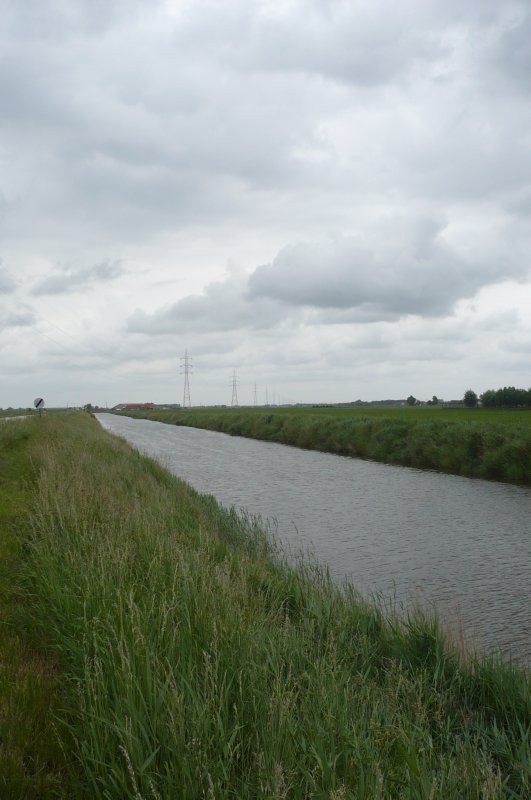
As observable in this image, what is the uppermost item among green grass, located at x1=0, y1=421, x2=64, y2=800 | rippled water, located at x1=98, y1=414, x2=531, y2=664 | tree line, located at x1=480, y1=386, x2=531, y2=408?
tree line, located at x1=480, y1=386, x2=531, y2=408

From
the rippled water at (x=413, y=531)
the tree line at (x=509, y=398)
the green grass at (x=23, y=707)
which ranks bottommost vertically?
the rippled water at (x=413, y=531)

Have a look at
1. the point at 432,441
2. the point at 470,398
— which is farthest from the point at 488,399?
the point at 432,441

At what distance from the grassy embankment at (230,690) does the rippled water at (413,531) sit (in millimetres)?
2177

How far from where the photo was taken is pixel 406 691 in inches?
201

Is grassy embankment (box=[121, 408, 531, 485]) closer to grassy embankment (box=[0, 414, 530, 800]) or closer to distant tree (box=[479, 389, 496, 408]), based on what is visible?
grassy embankment (box=[0, 414, 530, 800])

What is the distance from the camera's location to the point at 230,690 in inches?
169

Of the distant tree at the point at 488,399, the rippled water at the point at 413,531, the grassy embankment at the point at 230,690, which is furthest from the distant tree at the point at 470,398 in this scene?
the grassy embankment at the point at 230,690

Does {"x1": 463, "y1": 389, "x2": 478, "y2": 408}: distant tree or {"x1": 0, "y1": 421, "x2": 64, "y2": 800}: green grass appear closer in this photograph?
{"x1": 0, "y1": 421, "x2": 64, "y2": 800}: green grass

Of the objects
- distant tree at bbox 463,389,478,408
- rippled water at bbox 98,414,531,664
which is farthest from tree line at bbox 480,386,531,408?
rippled water at bbox 98,414,531,664

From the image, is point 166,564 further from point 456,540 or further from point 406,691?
point 456,540

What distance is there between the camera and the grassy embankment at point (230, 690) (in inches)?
137

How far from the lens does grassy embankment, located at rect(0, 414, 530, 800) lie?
349 centimetres

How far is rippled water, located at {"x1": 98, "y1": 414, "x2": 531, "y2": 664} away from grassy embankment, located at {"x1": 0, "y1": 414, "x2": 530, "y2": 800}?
85.7 inches

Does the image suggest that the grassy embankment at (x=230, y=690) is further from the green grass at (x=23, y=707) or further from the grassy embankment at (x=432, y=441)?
the grassy embankment at (x=432, y=441)
